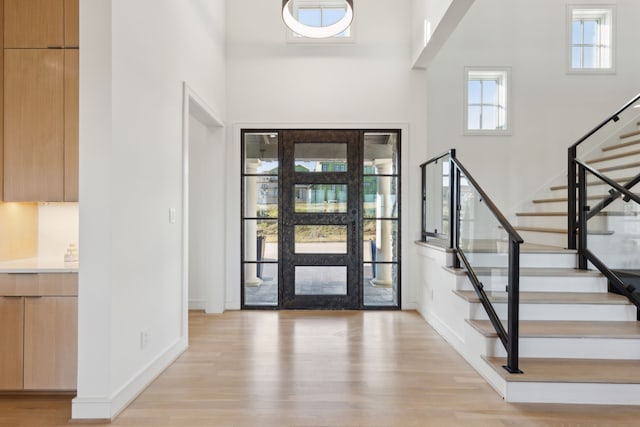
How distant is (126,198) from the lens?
2410mm

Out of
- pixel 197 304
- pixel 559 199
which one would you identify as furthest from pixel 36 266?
pixel 559 199

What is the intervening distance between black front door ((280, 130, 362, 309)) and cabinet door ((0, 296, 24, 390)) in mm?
2850

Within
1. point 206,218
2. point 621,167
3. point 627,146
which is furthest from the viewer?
point 206,218

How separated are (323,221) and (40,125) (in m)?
3.13

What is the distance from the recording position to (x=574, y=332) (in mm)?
2752

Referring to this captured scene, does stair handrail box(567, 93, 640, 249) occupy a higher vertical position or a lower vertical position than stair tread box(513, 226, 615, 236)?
higher

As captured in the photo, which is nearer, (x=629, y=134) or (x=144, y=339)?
(x=144, y=339)

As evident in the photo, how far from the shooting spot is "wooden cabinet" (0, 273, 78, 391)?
2.41 meters

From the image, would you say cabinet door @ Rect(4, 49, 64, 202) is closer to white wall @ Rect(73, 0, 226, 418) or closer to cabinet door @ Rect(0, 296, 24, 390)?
white wall @ Rect(73, 0, 226, 418)

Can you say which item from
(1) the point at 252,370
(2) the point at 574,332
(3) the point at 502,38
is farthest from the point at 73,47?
(3) the point at 502,38

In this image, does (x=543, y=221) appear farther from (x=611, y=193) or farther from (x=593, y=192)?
(x=611, y=193)

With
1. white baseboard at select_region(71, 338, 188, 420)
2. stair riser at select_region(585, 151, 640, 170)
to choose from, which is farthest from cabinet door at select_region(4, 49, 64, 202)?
stair riser at select_region(585, 151, 640, 170)

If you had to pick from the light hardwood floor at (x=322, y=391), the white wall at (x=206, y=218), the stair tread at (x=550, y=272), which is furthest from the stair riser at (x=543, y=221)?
the white wall at (x=206, y=218)

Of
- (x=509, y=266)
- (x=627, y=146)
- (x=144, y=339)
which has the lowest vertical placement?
(x=144, y=339)
